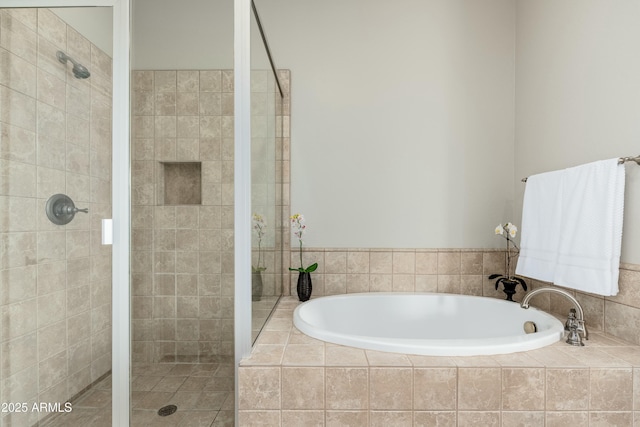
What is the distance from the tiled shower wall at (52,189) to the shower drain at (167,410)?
32 cm

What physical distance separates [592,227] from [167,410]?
216cm

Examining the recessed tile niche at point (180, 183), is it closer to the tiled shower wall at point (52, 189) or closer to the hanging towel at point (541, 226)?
the tiled shower wall at point (52, 189)

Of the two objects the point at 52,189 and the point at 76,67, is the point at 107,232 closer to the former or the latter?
the point at 52,189

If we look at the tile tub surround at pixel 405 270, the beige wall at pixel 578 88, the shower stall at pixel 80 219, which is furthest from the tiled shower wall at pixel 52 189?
the beige wall at pixel 578 88

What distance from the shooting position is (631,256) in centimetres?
141

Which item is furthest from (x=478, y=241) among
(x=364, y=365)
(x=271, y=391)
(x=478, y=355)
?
(x=271, y=391)

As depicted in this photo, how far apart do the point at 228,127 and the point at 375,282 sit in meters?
1.41

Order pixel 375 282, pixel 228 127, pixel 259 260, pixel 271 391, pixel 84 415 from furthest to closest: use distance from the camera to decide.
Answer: pixel 375 282, pixel 228 127, pixel 259 260, pixel 84 415, pixel 271 391

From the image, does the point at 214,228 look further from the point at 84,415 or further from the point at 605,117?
the point at 605,117

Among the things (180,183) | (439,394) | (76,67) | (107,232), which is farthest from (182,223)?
(439,394)

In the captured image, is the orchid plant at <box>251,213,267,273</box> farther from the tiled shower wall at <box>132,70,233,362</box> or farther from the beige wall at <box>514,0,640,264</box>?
the beige wall at <box>514,0,640,264</box>

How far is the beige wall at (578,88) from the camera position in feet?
4.65

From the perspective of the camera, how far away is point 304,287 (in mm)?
2061

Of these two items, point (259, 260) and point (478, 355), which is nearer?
point (478, 355)
